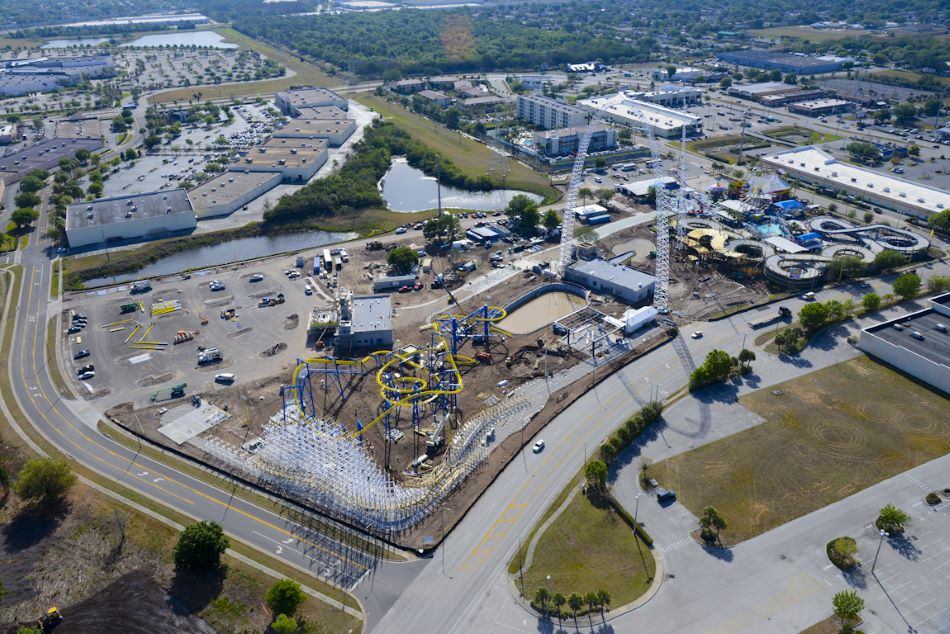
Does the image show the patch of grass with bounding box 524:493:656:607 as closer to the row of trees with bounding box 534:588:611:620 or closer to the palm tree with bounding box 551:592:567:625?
the palm tree with bounding box 551:592:567:625

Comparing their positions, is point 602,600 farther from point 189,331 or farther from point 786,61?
point 786,61

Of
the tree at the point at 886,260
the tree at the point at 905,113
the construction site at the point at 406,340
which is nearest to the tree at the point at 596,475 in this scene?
the construction site at the point at 406,340

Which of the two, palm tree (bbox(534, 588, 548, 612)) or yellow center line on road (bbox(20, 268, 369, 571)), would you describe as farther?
yellow center line on road (bbox(20, 268, 369, 571))

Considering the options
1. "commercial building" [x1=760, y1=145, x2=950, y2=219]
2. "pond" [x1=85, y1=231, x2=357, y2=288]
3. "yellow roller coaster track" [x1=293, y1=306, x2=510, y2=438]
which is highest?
"commercial building" [x1=760, y1=145, x2=950, y2=219]

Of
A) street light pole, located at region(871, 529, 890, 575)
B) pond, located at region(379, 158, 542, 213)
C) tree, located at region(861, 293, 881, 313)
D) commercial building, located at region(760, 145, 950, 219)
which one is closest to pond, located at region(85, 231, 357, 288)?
pond, located at region(379, 158, 542, 213)

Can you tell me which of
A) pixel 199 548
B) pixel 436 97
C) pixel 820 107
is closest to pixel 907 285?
pixel 199 548

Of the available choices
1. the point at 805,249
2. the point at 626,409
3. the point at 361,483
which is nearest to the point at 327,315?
the point at 361,483
